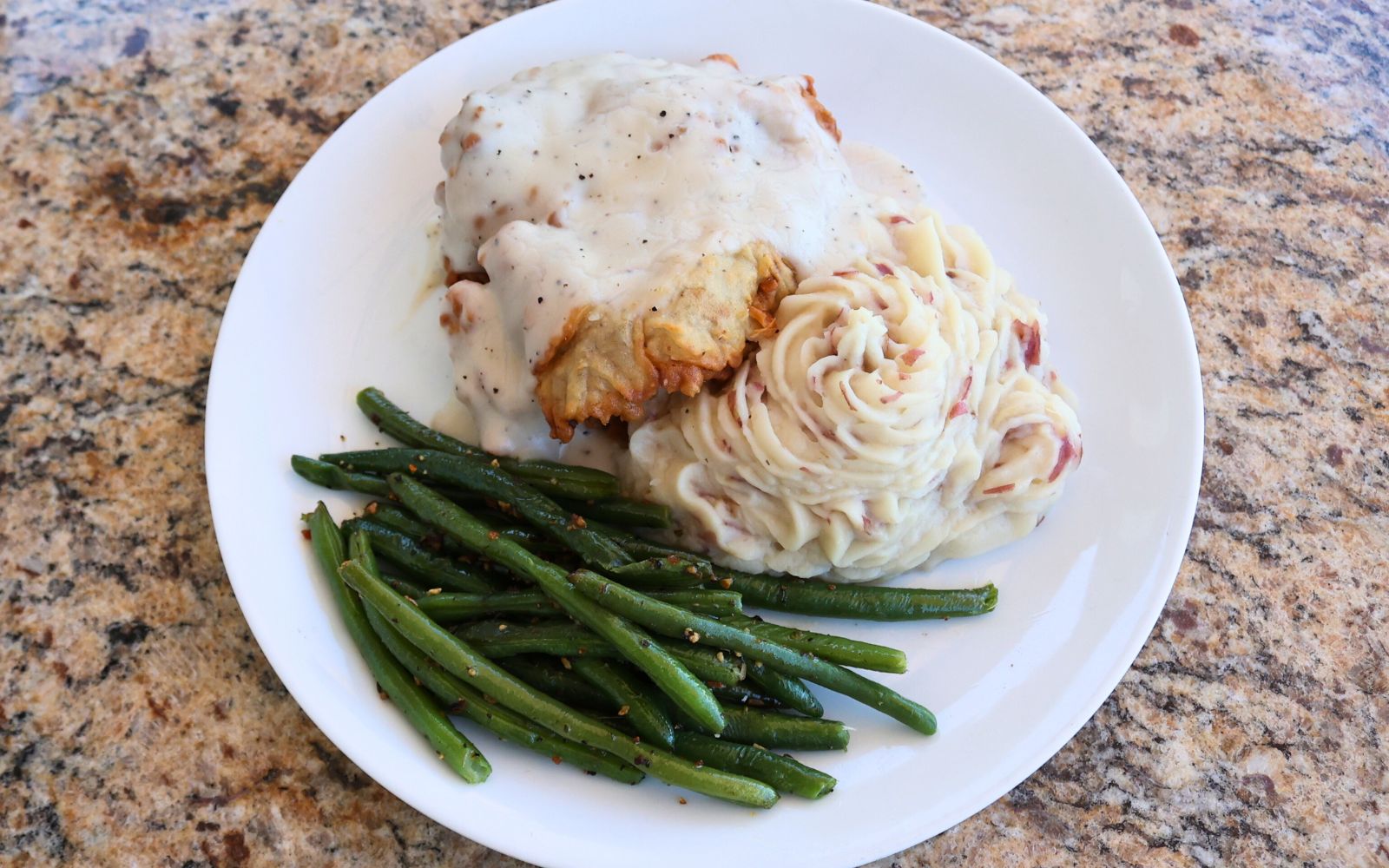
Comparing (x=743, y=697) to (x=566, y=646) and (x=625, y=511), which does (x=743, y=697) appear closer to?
(x=566, y=646)

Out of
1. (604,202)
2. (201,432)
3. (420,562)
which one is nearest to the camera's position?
(420,562)

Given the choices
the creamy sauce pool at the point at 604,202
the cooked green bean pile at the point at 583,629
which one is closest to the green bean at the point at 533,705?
the cooked green bean pile at the point at 583,629

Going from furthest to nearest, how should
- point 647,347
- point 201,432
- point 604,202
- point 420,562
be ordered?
point 201,432 → point 604,202 → point 420,562 → point 647,347

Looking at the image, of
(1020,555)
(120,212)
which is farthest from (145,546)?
(1020,555)

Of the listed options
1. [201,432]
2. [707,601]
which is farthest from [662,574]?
[201,432]

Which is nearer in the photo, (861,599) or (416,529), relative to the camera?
(861,599)

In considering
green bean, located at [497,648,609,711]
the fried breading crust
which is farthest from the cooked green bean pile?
the fried breading crust

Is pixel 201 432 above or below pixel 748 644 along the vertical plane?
below
